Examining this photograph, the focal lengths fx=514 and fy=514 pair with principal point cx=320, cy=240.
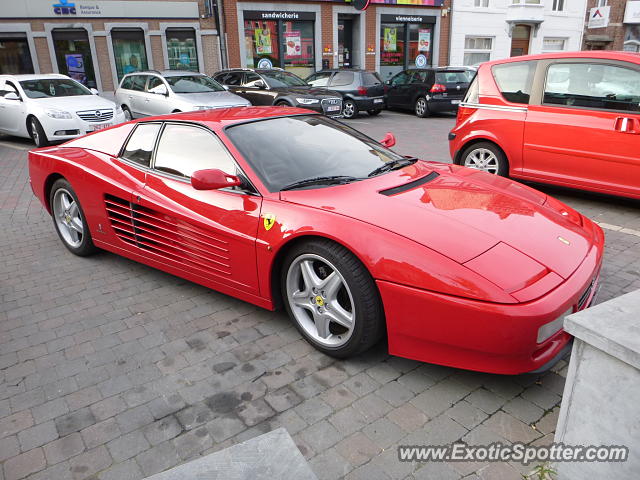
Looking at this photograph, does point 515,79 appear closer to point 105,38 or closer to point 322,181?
point 322,181

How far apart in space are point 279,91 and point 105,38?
11.3 meters

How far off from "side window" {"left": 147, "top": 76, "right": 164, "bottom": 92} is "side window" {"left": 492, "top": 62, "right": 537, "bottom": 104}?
8435mm

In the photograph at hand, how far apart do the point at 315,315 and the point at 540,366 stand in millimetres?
1246

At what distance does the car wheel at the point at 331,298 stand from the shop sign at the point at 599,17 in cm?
3507

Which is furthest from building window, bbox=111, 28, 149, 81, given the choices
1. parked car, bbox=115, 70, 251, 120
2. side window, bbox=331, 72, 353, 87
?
side window, bbox=331, 72, 353, 87

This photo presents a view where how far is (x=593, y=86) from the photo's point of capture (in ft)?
18.6

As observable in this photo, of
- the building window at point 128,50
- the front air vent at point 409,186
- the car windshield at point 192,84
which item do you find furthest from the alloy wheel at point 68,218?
the building window at point 128,50

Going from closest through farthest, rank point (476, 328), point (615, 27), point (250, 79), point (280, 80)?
1. point (476, 328)
2. point (280, 80)
3. point (250, 79)
4. point (615, 27)

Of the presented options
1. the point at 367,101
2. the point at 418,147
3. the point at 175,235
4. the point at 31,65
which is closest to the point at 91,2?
the point at 31,65

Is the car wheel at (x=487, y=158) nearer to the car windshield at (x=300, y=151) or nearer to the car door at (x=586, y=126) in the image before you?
the car door at (x=586, y=126)

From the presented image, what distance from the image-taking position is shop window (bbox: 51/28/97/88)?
65.8 ft

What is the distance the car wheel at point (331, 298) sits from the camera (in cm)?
276

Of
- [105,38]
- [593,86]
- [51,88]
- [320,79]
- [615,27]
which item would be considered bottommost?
[320,79]

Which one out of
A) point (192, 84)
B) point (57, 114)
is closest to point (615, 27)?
point (192, 84)
